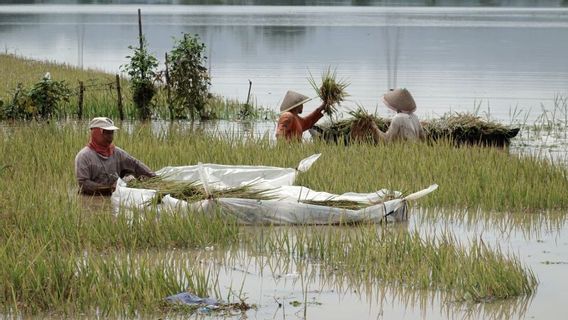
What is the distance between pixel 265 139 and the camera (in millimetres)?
10906

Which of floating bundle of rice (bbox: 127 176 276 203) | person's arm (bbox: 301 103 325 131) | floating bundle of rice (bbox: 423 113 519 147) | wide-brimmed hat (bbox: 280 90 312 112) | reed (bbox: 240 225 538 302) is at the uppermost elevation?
wide-brimmed hat (bbox: 280 90 312 112)

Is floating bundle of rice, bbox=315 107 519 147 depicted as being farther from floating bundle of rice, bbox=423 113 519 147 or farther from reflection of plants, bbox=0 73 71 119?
reflection of plants, bbox=0 73 71 119

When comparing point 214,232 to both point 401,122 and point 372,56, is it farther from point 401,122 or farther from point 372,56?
point 372,56

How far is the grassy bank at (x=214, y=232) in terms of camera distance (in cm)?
555

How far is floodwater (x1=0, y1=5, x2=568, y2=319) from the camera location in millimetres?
5691

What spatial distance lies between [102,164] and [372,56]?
26900 mm

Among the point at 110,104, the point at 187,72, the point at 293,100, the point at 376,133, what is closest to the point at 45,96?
the point at 187,72

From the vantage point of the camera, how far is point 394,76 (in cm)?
2595

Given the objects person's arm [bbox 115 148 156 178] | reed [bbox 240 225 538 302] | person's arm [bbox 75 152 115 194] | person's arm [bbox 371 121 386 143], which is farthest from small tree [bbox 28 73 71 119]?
reed [bbox 240 225 538 302]

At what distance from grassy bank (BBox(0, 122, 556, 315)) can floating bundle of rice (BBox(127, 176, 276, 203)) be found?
45cm

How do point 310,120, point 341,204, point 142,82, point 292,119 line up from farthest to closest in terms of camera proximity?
point 142,82, point 310,120, point 292,119, point 341,204

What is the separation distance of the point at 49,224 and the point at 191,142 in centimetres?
420

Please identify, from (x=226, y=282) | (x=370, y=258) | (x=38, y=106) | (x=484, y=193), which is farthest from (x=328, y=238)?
(x=38, y=106)

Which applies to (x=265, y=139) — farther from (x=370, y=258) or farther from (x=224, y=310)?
(x=224, y=310)
